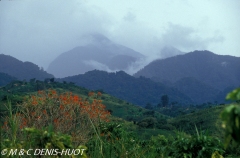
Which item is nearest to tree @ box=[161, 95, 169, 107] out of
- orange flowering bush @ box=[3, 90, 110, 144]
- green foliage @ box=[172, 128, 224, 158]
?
orange flowering bush @ box=[3, 90, 110, 144]

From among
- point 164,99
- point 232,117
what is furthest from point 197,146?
point 164,99

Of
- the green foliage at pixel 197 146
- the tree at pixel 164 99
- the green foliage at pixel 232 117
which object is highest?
the tree at pixel 164 99

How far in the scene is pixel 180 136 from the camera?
5852 mm

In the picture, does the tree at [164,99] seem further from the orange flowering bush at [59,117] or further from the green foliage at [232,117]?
the green foliage at [232,117]

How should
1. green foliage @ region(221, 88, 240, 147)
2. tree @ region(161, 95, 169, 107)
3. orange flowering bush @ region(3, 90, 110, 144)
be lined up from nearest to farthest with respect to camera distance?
1. green foliage @ region(221, 88, 240, 147)
2. orange flowering bush @ region(3, 90, 110, 144)
3. tree @ region(161, 95, 169, 107)

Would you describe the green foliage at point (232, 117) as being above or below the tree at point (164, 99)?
below

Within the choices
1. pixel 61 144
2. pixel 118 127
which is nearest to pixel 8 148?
pixel 61 144

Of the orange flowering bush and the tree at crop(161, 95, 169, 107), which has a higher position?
the tree at crop(161, 95, 169, 107)

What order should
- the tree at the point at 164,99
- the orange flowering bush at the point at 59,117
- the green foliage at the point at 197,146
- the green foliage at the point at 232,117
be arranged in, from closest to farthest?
the green foliage at the point at 232,117 < the green foliage at the point at 197,146 < the orange flowering bush at the point at 59,117 < the tree at the point at 164,99

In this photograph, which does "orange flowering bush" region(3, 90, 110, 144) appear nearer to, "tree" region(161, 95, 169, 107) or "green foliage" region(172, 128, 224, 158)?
"green foliage" region(172, 128, 224, 158)

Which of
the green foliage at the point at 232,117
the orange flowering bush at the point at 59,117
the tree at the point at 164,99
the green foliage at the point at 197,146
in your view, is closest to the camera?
the green foliage at the point at 232,117

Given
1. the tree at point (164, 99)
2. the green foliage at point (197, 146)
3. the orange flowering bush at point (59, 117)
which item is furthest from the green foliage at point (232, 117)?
the tree at point (164, 99)

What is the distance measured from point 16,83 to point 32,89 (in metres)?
9.52

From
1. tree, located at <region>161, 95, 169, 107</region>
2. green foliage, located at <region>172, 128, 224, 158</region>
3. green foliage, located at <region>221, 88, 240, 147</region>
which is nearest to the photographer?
green foliage, located at <region>221, 88, 240, 147</region>
